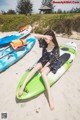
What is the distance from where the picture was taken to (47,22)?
1192 centimetres

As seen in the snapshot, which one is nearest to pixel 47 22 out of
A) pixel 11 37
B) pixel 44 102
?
pixel 11 37

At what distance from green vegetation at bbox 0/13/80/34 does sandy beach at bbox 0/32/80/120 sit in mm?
5048

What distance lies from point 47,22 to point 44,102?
7544 mm

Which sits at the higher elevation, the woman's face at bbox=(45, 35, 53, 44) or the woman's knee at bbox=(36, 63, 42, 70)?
the woman's face at bbox=(45, 35, 53, 44)

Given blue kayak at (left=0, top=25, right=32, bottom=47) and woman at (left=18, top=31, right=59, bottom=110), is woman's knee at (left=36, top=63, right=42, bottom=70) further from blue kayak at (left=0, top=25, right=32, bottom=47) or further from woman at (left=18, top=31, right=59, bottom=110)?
blue kayak at (left=0, top=25, right=32, bottom=47)

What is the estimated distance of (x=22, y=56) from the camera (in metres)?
7.98

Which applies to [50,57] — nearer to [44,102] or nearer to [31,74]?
[31,74]

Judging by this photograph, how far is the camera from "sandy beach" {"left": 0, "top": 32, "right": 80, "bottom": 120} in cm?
474

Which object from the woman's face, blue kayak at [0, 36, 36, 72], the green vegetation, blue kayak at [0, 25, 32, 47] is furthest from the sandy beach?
the green vegetation

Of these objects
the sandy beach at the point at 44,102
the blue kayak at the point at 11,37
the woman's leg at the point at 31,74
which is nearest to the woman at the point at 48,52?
the woman's leg at the point at 31,74

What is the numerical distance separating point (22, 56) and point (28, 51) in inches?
20.9

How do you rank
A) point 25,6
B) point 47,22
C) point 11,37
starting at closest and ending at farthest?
point 11,37 < point 47,22 < point 25,6

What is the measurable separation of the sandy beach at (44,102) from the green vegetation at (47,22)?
505cm

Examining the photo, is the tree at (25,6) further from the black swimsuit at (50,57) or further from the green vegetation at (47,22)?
the black swimsuit at (50,57)
